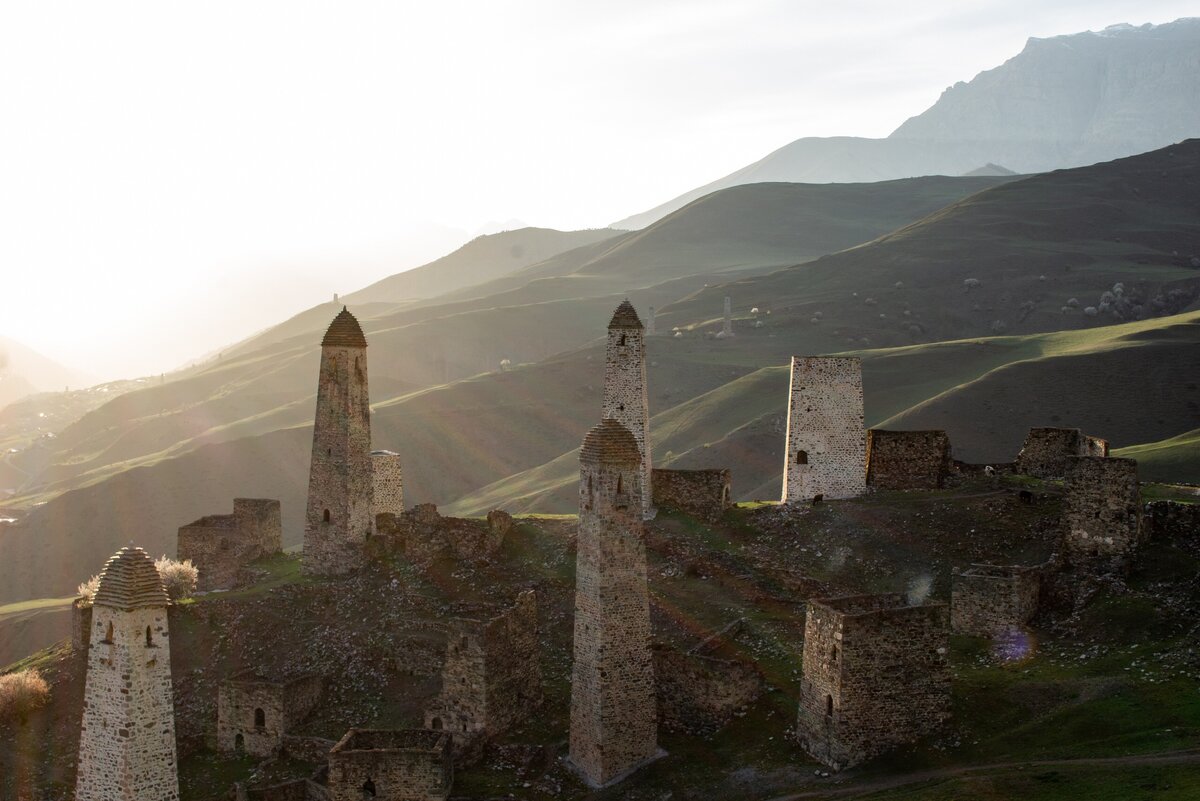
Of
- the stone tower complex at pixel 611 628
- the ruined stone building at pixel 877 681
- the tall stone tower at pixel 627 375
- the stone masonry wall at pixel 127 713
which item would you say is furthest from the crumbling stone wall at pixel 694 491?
the stone masonry wall at pixel 127 713

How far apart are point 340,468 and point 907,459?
2072 centimetres

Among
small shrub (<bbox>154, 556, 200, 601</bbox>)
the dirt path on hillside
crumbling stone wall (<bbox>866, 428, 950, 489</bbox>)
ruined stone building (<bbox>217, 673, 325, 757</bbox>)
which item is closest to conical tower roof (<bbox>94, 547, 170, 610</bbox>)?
ruined stone building (<bbox>217, 673, 325, 757</bbox>)

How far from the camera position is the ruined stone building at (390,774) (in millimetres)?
27750

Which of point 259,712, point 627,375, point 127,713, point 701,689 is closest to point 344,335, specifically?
point 627,375

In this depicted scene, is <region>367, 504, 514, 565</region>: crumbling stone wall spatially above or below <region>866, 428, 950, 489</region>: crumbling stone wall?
below

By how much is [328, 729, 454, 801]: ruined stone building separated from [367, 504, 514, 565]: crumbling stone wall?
11934 mm

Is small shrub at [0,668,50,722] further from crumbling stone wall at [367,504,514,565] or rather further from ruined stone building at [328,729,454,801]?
ruined stone building at [328,729,454,801]

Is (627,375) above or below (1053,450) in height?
above

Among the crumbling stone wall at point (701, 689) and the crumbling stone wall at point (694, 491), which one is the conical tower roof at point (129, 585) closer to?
the crumbling stone wall at point (701, 689)

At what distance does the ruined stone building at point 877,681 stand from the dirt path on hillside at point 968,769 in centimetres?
126

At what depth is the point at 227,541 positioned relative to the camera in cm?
4591

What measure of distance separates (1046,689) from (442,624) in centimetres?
1843

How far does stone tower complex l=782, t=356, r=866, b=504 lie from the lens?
40.5 metres

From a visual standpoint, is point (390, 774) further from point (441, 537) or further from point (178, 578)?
point (178, 578)
